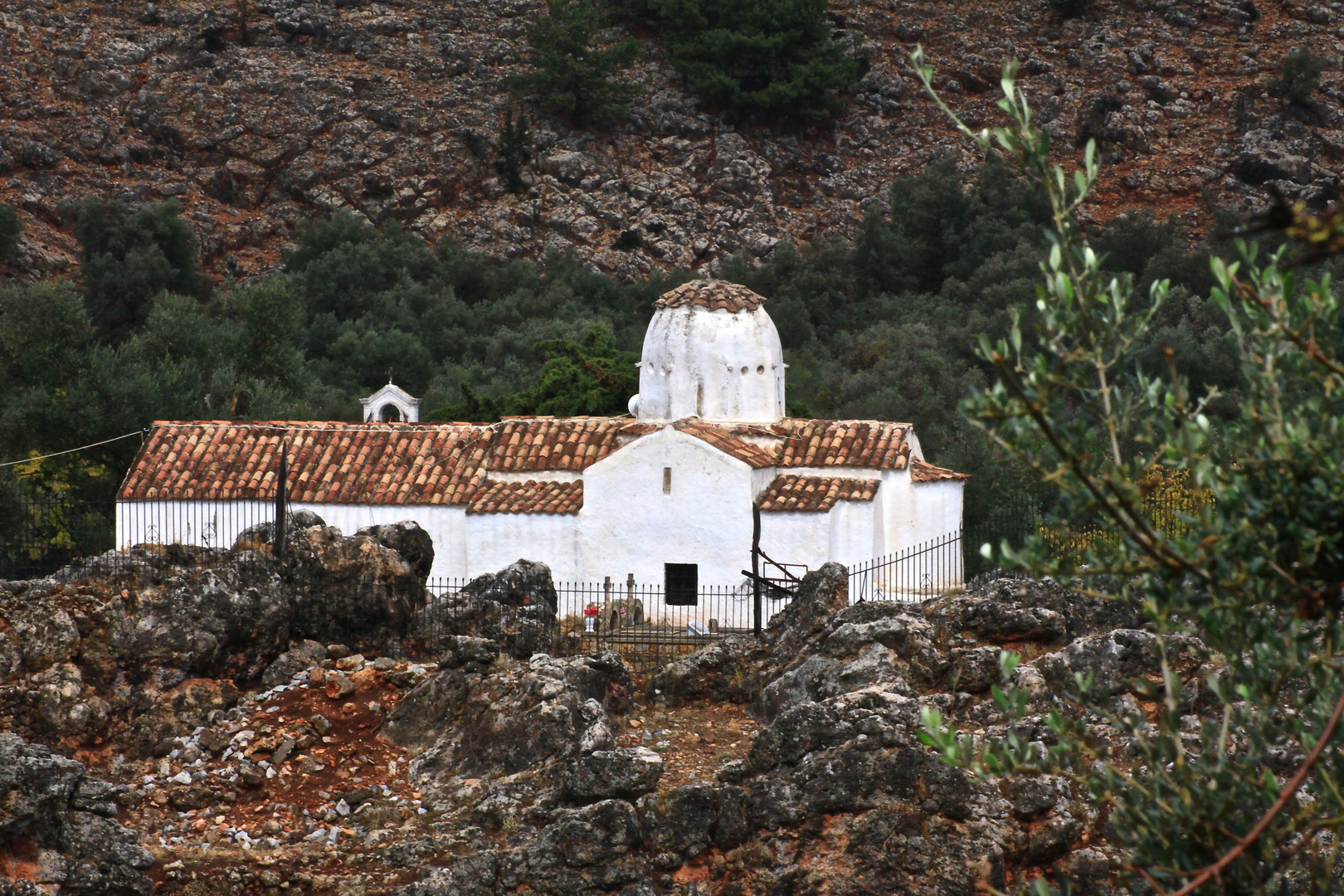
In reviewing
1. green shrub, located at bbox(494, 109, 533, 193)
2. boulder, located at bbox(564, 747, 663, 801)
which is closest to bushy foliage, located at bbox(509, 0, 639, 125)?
green shrub, located at bbox(494, 109, 533, 193)

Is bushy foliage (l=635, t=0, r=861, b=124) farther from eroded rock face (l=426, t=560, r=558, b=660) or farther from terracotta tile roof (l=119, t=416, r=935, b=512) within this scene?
eroded rock face (l=426, t=560, r=558, b=660)

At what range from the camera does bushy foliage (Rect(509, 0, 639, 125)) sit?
69.4 metres

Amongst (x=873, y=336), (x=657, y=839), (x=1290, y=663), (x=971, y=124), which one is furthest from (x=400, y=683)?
(x=971, y=124)

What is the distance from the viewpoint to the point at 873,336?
51.1 metres

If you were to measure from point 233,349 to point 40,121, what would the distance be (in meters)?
29.6

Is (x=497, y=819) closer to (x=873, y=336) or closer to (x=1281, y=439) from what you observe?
(x=1281, y=439)

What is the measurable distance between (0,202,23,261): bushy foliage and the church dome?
36.6 metres

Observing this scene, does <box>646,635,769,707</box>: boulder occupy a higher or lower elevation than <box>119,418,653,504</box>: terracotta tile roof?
lower

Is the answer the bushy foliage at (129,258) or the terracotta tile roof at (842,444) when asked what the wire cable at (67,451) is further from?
the bushy foliage at (129,258)

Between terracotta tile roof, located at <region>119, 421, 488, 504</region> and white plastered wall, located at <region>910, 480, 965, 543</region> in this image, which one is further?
white plastered wall, located at <region>910, 480, 965, 543</region>

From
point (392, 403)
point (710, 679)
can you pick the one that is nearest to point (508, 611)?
point (710, 679)

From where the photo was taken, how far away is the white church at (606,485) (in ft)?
Result: 90.5

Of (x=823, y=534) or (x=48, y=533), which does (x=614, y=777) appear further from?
(x=48, y=533)

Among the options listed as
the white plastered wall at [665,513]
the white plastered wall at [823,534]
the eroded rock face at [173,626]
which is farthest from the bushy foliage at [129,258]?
the eroded rock face at [173,626]
